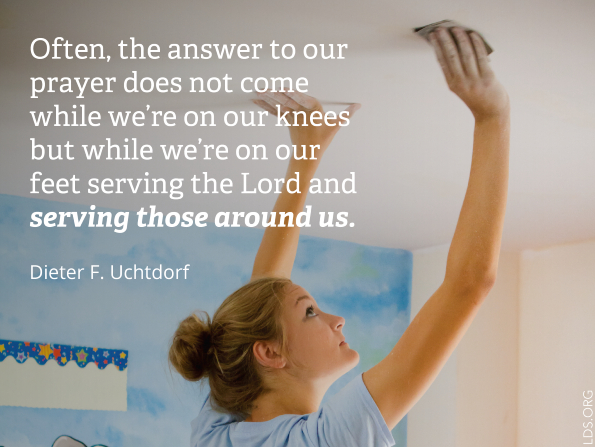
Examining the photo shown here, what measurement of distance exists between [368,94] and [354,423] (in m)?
0.84

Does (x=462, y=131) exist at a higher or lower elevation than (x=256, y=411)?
higher

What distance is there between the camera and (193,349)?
109cm

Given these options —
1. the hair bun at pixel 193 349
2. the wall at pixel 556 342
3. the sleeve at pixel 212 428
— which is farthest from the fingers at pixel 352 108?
the wall at pixel 556 342

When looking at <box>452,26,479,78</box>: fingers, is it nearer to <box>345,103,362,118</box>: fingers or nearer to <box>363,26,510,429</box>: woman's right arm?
<box>363,26,510,429</box>: woman's right arm

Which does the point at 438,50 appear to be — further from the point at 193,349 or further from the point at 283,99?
the point at 193,349

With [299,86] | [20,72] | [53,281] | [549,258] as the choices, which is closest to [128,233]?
[53,281]

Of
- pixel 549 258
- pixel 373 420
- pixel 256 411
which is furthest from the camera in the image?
pixel 549 258

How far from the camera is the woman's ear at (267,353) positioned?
1.02 meters

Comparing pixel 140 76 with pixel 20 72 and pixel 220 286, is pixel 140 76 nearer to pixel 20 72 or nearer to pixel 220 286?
pixel 20 72

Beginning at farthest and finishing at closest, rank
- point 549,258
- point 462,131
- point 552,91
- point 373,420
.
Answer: point 549,258, point 462,131, point 552,91, point 373,420

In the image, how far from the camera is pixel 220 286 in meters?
2.75

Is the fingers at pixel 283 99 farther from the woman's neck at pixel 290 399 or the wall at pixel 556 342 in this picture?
the wall at pixel 556 342

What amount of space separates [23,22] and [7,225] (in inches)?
59.0

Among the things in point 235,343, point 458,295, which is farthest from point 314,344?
point 458,295
